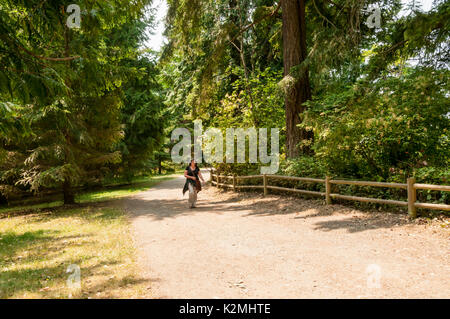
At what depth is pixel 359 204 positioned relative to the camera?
9578 millimetres

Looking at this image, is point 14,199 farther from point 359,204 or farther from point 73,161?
point 359,204

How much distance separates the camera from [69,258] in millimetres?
6629

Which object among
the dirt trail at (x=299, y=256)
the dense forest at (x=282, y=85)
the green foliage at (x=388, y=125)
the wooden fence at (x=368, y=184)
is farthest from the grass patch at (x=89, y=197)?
the green foliage at (x=388, y=125)

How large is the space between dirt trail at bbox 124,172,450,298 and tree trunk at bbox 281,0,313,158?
395 centimetres

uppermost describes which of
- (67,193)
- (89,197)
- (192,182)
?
(192,182)

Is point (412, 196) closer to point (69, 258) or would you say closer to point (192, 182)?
point (192, 182)

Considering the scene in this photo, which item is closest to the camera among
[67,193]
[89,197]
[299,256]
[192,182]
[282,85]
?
[299,256]

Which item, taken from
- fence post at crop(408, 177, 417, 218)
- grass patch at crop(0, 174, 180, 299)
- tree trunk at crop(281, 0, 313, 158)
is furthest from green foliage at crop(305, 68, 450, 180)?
grass patch at crop(0, 174, 180, 299)

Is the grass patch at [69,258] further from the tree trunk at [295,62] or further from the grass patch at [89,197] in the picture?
the tree trunk at [295,62]

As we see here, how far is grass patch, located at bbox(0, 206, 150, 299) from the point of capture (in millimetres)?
4762

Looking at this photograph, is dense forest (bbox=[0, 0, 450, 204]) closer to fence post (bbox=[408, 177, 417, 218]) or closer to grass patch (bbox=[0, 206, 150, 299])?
fence post (bbox=[408, 177, 417, 218])

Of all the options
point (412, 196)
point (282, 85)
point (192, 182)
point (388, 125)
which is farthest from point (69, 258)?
point (282, 85)

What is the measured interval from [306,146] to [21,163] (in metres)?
12.5

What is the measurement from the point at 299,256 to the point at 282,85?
765 centimetres
